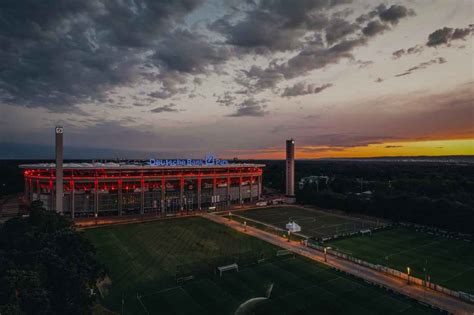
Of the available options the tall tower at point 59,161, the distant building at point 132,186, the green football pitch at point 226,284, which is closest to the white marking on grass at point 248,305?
the green football pitch at point 226,284

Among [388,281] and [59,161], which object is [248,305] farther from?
[59,161]

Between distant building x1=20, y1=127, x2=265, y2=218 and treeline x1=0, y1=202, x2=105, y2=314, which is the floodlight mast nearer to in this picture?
distant building x1=20, y1=127, x2=265, y2=218

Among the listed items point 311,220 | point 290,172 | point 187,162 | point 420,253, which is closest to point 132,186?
point 187,162

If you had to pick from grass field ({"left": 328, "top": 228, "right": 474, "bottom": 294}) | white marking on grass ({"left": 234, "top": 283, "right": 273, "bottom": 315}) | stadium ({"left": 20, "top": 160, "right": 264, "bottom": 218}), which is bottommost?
grass field ({"left": 328, "top": 228, "right": 474, "bottom": 294})

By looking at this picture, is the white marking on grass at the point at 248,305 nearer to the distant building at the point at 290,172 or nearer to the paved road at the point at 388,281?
the paved road at the point at 388,281

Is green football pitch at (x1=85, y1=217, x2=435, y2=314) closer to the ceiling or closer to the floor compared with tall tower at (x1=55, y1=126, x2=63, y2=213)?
closer to the floor

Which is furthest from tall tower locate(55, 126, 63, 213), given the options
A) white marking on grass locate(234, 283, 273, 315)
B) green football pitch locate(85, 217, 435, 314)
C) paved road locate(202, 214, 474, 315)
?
white marking on grass locate(234, 283, 273, 315)
